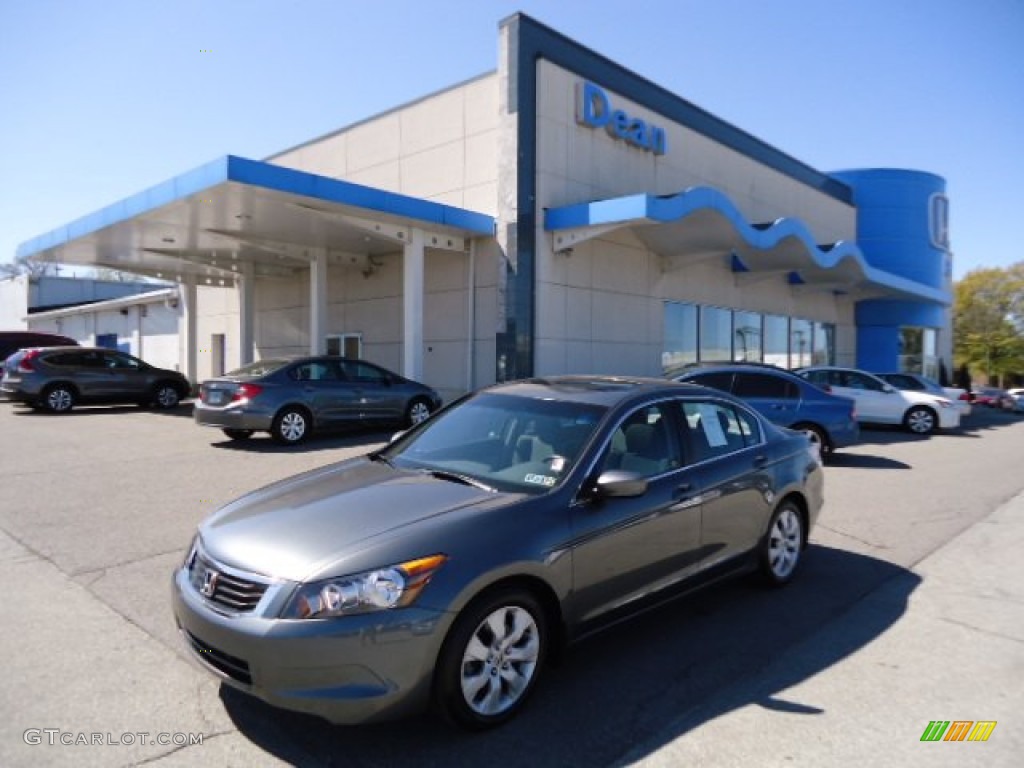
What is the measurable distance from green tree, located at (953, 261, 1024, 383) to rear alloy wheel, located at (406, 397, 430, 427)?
53.6 m

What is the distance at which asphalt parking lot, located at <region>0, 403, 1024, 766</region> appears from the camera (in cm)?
292

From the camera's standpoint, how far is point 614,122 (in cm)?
1756

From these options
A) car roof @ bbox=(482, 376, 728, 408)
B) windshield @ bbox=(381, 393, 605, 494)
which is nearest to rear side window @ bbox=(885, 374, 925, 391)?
car roof @ bbox=(482, 376, 728, 408)

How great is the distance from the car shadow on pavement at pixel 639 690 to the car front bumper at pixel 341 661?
29 centimetres

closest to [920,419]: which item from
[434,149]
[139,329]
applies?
[434,149]

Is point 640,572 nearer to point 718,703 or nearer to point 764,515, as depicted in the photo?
point 718,703

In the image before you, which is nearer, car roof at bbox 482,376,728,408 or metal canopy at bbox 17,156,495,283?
car roof at bbox 482,376,728,408

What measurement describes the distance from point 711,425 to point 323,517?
2.65 metres

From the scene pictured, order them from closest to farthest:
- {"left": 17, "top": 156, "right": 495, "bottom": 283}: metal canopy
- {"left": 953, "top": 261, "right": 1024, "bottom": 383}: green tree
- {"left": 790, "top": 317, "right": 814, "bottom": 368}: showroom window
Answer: {"left": 17, "top": 156, "right": 495, "bottom": 283}: metal canopy → {"left": 790, "top": 317, "right": 814, "bottom": 368}: showroom window → {"left": 953, "top": 261, "right": 1024, "bottom": 383}: green tree

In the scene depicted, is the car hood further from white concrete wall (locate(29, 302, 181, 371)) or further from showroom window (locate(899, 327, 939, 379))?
showroom window (locate(899, 327, 939, 379))

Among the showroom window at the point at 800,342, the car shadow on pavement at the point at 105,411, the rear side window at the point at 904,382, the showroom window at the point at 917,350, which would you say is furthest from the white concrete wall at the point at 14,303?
the showroom window at the point at 917,350

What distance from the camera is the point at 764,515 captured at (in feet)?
15.6

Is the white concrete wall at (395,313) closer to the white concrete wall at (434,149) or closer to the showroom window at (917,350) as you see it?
the white concrete wall at (434,149)

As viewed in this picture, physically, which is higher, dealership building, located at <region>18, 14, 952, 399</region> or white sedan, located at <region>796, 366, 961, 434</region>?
dealership building, located at <region>18, 14, 952, 399</region>
